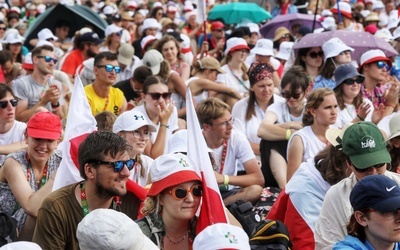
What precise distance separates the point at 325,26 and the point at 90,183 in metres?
11.0

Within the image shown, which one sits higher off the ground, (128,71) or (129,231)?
(129,231)

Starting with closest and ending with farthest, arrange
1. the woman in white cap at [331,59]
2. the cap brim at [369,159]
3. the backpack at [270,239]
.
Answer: the backpack at [270,239]
the cap brim at [369,159]
the woman in white cap at [331,59]

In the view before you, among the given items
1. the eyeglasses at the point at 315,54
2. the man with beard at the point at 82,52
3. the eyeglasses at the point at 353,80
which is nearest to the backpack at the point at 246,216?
the eyeglasses at the point at 353,80

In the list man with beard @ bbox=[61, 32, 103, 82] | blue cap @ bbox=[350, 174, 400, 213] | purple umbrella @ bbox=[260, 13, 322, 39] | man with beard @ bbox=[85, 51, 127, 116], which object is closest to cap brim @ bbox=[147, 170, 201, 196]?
blue cap @ bbox=[350, 174, 400, 213]

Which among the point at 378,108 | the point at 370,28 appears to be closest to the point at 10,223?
the point at 378,108

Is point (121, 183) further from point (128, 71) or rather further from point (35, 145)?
point (128, 71)

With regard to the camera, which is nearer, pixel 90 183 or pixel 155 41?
pixel 90 183

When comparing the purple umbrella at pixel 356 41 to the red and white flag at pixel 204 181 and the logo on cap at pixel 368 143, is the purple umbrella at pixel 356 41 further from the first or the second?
the logo on cap at pixel 368 143

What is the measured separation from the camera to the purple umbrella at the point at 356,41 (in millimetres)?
12328

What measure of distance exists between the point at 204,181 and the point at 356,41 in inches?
284

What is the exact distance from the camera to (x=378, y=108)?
9172mm

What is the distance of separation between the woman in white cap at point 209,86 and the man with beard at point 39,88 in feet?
5.39

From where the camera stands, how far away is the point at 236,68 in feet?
42.6

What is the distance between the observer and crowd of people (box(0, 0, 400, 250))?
5188 mm
